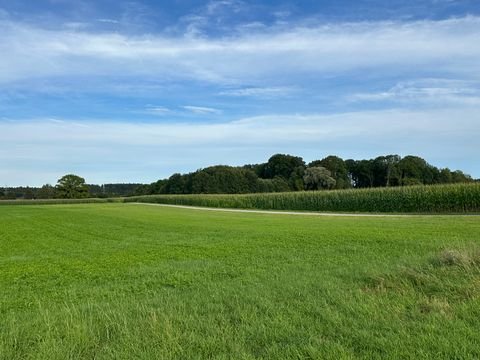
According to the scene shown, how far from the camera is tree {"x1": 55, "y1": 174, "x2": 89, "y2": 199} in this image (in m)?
139

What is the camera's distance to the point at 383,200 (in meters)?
45.9

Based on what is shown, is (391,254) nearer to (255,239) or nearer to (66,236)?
(255,239)

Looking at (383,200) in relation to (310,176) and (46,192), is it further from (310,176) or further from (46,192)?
(46,192)

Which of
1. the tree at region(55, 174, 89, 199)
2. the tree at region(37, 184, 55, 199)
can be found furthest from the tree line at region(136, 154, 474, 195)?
the tree at region(37, 184, 55, 199)

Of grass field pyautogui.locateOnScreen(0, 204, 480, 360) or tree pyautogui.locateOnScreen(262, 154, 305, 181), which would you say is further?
tree pyautogui.locateOnScreen(262, 154, 305, 181)

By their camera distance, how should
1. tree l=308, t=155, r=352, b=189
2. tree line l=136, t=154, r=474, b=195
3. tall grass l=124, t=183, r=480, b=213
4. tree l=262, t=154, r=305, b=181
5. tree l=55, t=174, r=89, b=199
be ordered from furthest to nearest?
tree l=55, t=174, r=89, b=199
tree l=262, t=154, r=305, b=181
tree l=308, t=155, r=352, b=189
tree line l=136, t=154, r=474, b=195
tall grass l=124, t=183, r=480, b=213

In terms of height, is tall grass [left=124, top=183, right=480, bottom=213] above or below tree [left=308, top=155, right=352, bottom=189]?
below

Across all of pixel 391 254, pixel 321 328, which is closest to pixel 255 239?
pixel 391 254

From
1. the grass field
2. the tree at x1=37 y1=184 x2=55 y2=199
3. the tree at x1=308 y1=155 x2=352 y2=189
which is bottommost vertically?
the grass field

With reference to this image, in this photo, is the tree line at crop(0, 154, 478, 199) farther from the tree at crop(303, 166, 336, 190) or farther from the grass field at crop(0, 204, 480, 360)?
the grass field at crop(0, 204, 480, 360)

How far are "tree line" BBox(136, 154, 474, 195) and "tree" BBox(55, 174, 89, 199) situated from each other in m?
22.0

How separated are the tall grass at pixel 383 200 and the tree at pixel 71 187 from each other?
90.4 metres

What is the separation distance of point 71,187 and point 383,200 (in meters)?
114

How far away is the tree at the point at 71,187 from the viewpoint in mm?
138625
